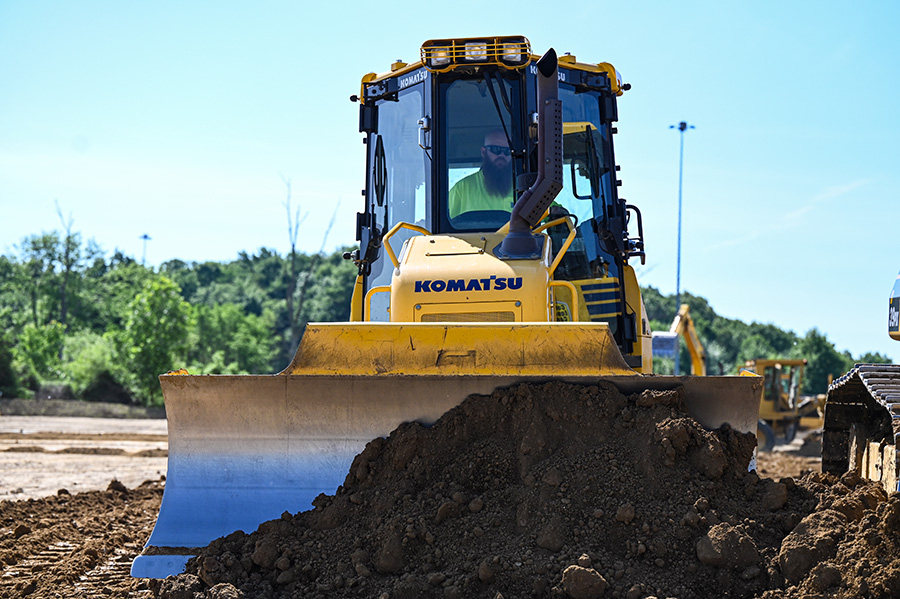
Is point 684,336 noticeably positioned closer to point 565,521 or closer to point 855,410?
point 855,410

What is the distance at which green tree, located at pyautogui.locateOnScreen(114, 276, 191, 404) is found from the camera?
93.0ft

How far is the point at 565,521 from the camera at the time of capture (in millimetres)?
3857

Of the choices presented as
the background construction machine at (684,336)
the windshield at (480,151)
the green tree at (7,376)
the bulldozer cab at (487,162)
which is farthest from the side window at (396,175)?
the green tree at (7,376)

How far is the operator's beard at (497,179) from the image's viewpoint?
559 centimetres

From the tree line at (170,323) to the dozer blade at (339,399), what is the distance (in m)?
24.6

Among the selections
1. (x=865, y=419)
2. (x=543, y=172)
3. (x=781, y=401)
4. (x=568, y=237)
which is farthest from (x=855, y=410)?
(x=781, y=401)

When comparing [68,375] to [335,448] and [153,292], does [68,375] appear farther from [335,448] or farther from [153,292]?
[335,448]

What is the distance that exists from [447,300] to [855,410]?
2.43m

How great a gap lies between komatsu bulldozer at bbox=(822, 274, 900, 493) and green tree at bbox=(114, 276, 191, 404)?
25.3 meters

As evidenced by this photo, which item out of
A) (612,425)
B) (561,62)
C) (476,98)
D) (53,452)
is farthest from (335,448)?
(53,452)

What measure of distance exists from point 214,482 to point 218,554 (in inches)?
22.8

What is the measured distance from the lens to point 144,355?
2839 cm

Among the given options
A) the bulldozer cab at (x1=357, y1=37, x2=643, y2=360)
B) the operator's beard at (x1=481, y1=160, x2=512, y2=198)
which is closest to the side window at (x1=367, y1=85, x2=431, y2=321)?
the bulldozer cab at (x1=357, y1=37, x2=643, y2=360)

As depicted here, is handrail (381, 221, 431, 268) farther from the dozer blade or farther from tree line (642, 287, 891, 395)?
tree line (642, 287, 891, 395)
